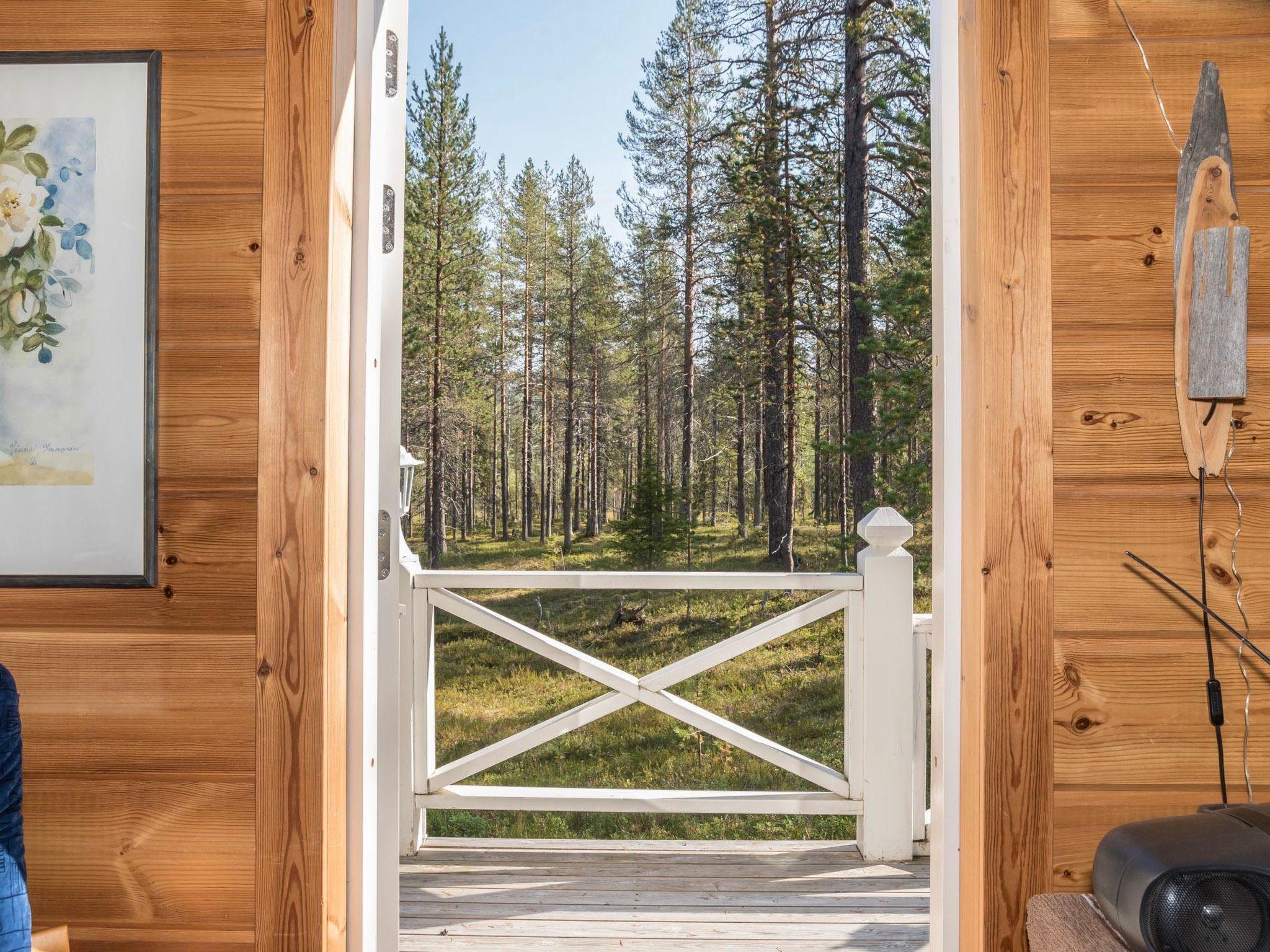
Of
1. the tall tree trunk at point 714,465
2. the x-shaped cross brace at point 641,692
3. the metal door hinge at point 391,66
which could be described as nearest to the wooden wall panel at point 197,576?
the metal door hinge at point 391,66

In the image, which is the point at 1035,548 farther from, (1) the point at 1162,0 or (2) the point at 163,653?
(2) the point at 163,653

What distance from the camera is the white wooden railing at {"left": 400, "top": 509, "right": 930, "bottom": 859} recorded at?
217 centimetres

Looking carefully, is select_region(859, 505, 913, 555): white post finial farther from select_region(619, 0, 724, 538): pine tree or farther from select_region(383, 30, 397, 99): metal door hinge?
select_region(619, 0, 724, 538): pine tree

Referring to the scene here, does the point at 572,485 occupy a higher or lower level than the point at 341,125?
lower

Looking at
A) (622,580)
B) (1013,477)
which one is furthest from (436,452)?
(1013,477)

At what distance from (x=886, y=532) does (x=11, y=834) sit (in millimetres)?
1939

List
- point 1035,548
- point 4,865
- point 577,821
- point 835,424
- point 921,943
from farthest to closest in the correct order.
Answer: point 835,424
point 577,821
point 921,943
point 1035,548
point 4,865

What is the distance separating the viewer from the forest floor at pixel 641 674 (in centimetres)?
479

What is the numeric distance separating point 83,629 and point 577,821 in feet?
13.3

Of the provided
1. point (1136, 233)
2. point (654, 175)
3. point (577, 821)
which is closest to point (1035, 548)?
point (1136, 233)

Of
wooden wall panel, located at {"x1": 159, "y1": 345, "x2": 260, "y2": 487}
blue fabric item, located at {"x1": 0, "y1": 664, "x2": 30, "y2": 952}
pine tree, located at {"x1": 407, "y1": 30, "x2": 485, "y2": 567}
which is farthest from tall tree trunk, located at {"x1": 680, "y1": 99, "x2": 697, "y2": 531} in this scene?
blue fabric item, located at {"x1": 0, "y1": 664, "x2": 30, "y2": 952}

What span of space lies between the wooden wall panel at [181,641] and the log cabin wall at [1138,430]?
3.84 ft

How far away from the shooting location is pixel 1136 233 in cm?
110

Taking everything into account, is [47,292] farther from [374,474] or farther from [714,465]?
[714,465]
